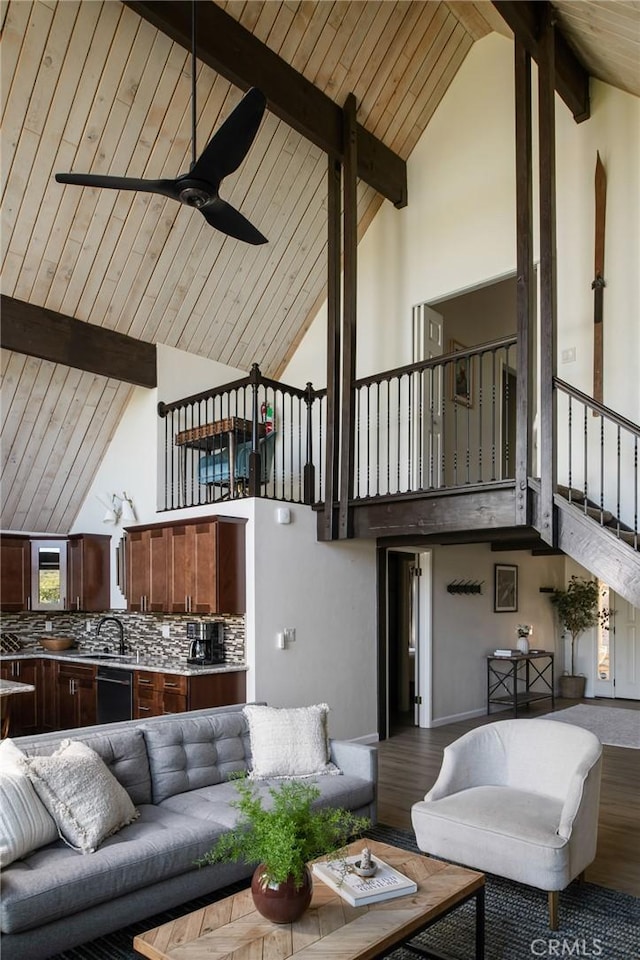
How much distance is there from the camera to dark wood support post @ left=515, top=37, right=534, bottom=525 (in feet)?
16.6

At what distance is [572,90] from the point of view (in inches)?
236

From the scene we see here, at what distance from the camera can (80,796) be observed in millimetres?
3197

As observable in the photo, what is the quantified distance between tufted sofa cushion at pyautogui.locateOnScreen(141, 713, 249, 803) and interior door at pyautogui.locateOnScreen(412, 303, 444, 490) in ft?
10.8

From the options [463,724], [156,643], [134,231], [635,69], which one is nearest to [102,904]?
[156,643]

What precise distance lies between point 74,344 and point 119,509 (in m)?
1.82

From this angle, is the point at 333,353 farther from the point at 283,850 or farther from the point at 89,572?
the point at 283,850

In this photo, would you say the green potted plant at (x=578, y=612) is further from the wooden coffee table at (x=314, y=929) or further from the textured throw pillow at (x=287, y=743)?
the wooden coffee table at (x=314, y=929)

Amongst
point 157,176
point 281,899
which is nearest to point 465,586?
point 157,176

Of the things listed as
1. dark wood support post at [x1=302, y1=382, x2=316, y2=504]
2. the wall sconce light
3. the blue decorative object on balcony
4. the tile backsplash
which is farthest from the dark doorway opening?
the wall sconce light

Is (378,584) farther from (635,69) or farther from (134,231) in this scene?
(635,69)

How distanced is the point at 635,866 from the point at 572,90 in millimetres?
5724

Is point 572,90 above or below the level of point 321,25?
below

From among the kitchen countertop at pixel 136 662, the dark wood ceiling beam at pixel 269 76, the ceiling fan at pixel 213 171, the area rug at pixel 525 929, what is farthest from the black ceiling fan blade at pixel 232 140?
the kitchen countertop at pixel 136 662

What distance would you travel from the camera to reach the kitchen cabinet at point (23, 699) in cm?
728
